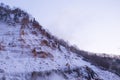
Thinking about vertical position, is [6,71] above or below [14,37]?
below

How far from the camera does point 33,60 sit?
5238 cm

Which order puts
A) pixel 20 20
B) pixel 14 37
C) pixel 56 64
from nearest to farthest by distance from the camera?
1. pixel 56 64
2. pixel 14 37
3. pixel 20 20

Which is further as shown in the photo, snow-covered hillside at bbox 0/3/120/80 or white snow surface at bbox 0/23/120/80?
white snow surface at bbox 0/23/120/80

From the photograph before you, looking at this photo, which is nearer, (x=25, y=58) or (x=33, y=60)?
(x=33, y=60)

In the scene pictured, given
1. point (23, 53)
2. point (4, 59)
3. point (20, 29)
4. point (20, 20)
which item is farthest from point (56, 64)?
point (20, 20)

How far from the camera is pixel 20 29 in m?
70.1

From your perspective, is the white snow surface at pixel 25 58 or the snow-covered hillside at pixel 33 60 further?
the white snow surface at pixel 25 58

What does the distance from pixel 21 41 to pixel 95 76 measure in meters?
22.5

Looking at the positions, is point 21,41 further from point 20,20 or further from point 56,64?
point 20,20

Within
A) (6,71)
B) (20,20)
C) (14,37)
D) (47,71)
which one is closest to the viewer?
(6,71)

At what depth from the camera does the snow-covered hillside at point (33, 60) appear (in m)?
45.9

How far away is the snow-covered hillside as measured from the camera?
45906mm

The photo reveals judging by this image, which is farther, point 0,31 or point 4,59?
point 0,31

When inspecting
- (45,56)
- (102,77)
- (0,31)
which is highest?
(0,31)
